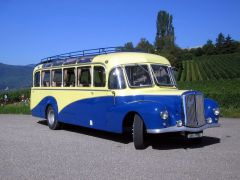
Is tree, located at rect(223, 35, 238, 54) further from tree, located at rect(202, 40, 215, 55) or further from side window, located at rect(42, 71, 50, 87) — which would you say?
side window, located at rect(42, 71, 50, 87)

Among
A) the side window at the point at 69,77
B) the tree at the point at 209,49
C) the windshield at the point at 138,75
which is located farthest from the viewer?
the tree at the point at 209,49

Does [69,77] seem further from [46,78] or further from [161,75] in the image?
[161,75]

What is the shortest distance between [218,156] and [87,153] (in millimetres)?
2998

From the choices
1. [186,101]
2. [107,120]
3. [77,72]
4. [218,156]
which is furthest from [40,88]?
[218,156]

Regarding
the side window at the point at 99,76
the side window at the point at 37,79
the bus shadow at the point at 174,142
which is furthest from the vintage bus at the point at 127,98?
the side window at the point at 37,79

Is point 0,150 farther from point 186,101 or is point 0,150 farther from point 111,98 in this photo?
point 186,101

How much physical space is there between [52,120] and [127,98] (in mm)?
4768

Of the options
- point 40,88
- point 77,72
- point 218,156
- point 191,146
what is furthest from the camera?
point 40,88

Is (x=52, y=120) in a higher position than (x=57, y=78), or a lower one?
lower

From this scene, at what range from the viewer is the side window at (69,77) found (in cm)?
1262

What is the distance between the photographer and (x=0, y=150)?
31.7ft

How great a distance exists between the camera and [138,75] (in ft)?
34.2

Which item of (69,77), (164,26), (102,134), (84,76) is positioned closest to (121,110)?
(84,76)

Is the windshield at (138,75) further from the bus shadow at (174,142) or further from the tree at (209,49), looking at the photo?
the tree at (209,49)
